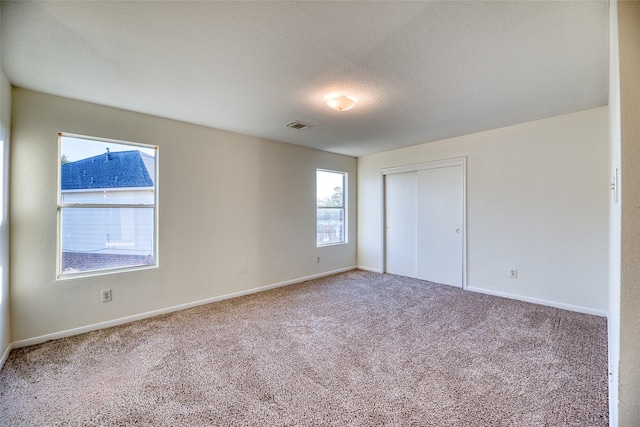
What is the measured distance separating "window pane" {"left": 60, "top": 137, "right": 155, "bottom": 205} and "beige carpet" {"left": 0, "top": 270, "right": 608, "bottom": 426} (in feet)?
4.69

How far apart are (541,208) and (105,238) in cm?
526

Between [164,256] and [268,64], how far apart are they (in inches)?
101

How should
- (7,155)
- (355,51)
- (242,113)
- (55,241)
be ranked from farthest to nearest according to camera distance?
(242,113) < (55,241) < (7,155) < (355,51)

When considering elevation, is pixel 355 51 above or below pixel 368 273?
above

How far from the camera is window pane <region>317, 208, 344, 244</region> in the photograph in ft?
17.1

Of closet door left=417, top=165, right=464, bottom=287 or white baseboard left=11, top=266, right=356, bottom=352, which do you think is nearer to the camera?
white baseboard left=11, top=266, right=356, bottom=352

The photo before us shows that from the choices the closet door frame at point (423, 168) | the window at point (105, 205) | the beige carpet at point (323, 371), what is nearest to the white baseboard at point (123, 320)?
the beige carpet at point (323, 371)

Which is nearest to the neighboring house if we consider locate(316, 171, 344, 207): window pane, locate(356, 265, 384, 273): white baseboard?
locate(316, 171, 344, 207): window pane

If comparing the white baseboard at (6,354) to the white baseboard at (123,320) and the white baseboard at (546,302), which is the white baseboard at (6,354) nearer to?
the white baseboard at (123,320)

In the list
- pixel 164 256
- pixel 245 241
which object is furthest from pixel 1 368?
pixel 245 241

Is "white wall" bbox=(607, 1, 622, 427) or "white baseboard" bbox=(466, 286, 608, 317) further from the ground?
"white wall" bbox=(607, 1, 622, 427)

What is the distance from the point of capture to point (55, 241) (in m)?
2.68

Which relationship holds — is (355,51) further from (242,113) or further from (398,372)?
(398,372)

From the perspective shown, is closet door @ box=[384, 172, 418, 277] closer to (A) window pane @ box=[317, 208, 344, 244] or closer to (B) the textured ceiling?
(A) window pane @ box=[317, 208, 344, 244]
